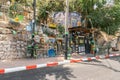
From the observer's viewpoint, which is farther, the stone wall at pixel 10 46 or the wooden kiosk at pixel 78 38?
the wooden kiosk at pixel 78 38

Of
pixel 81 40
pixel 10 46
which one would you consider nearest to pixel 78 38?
pixel 81 40

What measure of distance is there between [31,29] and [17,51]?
241cm

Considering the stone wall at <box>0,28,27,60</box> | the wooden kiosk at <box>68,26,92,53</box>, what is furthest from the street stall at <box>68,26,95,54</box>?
the stone wall at <box>0,28,27,60</box>

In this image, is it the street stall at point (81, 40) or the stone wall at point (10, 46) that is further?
the street stall at point (81, 40)

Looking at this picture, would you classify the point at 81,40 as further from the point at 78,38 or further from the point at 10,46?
the point at 10,46

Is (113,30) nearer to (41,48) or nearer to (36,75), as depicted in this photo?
(41,48)

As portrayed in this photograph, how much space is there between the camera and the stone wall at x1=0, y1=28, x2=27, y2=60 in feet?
48.4

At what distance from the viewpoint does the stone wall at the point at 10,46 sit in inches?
581

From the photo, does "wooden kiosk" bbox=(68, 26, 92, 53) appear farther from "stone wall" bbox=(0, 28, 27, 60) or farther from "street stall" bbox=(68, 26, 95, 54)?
"stone wall" bbox=(0, 28, 27, 60)

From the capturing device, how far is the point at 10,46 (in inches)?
601

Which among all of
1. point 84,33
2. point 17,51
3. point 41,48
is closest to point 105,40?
point 84,33

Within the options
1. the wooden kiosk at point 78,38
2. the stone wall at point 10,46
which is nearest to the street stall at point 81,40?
the wooden kiosk at point 78,38

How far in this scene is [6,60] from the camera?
14477 mm

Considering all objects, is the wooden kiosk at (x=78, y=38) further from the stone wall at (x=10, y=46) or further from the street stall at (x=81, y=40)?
the stone wall at (x=10, y=46)
